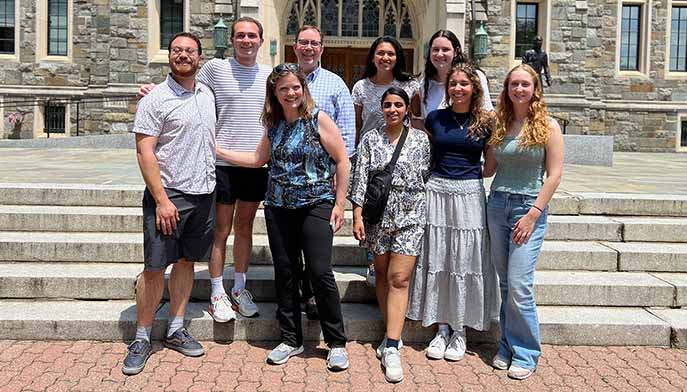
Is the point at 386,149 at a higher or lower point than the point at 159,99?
lower

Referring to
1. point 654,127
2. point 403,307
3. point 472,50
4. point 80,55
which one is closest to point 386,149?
point 403,307

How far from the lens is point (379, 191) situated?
12.5 feet

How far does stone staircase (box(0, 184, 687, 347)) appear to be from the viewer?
14.1 ft

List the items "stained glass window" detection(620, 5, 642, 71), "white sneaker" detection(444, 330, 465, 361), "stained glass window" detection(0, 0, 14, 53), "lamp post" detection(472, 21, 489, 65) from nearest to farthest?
"white sneaker" detection(444, 330, 465, 361)
"lamp post" detection(472, 21, 489, 65)
"stained glass window" detection(0, 0, 14, 53)
"stained glass window" detection(620, 5, 642, 71)

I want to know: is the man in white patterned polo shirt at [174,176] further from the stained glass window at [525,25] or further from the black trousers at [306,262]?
the stained glass window at [525,25]

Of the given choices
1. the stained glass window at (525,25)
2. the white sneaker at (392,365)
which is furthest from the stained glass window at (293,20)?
the white sneaker at (392,365)

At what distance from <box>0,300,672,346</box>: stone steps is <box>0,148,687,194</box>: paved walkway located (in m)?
2.62

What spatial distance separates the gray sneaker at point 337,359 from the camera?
3791mm

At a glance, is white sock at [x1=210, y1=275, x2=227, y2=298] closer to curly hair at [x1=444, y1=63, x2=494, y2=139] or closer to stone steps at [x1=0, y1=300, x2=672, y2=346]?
stone steps at [x1=0, y1=300, x2=672, y2=346]

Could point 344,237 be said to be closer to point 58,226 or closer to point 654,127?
point 58,226

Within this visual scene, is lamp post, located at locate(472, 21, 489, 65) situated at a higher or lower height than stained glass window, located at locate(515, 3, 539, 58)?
lower

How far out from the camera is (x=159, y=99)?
366cm

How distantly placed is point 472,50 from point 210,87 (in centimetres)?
1163

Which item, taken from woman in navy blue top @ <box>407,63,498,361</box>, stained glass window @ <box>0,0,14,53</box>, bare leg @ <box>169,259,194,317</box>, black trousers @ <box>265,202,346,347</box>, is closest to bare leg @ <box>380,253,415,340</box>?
woman in navy blue top @ <box>407,63,498,361</box>
